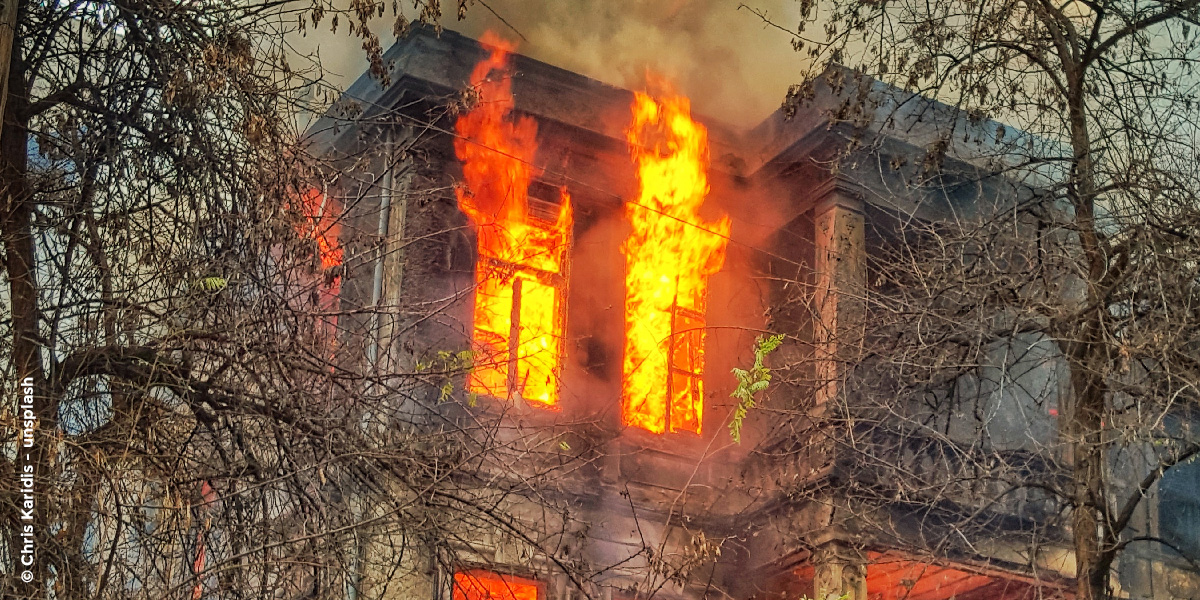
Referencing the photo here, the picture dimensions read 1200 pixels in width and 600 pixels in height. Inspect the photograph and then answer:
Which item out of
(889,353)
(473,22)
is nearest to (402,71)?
(473,22)

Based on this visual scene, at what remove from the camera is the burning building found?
1299 cm

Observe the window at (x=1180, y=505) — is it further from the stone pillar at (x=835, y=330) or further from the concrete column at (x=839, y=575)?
the concrete column at (x=839, y=575)

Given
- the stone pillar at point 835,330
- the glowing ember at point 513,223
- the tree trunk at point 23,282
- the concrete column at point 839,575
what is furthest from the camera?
the glowing ember at point 513,223

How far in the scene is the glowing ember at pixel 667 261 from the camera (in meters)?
14.8

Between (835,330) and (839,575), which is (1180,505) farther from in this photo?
(835,330)

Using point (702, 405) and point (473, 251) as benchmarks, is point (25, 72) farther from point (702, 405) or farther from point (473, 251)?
point (702, 405)

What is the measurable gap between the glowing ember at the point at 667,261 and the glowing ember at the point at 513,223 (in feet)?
3.52

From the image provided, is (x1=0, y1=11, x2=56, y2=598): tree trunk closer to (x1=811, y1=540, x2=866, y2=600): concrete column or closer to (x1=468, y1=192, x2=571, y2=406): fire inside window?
(x1=468, y1=192, x2=571, y2=406): fire inside window

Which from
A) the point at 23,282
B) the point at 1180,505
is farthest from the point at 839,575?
the point at 23,282

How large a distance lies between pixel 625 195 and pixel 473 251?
2105 millimetres

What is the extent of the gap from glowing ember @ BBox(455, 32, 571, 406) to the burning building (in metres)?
0.02

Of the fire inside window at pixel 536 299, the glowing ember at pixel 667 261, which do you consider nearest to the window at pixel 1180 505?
the glowing ember at pixel 667 261

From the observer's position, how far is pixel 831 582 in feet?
41.9

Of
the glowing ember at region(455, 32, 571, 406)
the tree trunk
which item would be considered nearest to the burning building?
the glowing ember at region(455, 32, 571, 406)
